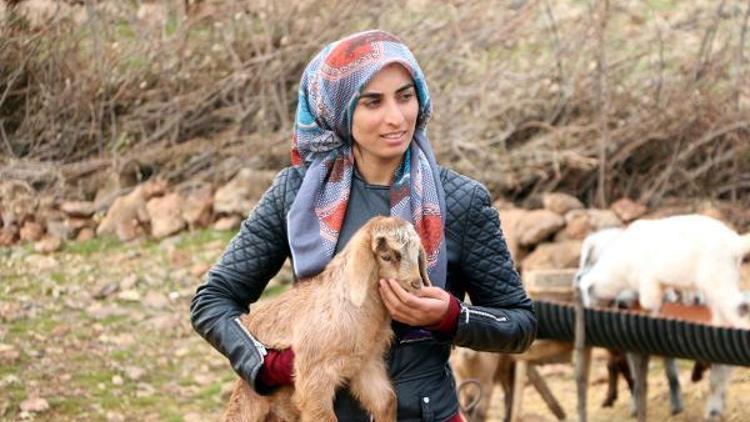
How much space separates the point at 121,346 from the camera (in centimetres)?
850

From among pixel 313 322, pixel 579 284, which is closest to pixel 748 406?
pixel 579 284

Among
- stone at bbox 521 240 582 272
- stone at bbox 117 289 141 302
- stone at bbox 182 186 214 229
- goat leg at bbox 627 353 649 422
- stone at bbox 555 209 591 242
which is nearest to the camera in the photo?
goat leg at bbox 627 353 649 422

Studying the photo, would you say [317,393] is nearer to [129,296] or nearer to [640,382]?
[640,382]

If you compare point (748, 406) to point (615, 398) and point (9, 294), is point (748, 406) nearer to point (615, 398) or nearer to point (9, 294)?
point (615, 398)

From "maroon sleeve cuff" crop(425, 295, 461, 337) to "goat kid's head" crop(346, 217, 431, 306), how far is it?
65 mm

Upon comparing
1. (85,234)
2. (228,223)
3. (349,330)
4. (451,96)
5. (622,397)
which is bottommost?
(622,397)

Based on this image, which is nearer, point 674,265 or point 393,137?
point 393,137

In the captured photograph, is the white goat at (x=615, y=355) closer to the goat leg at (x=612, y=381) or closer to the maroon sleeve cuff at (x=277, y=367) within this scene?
the goat leg at (x=612, y=381)

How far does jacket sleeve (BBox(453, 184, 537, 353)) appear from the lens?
3023 millimetres

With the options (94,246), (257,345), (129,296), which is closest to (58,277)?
(129,296)

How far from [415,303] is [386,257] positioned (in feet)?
0.37

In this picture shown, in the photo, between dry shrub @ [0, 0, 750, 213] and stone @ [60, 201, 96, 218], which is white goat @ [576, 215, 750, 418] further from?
stone @ [60, 201, 96, 218]

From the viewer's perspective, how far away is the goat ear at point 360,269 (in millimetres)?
2891

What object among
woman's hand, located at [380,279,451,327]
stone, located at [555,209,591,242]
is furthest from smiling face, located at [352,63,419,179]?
stone, located at [555,209,591,242]
